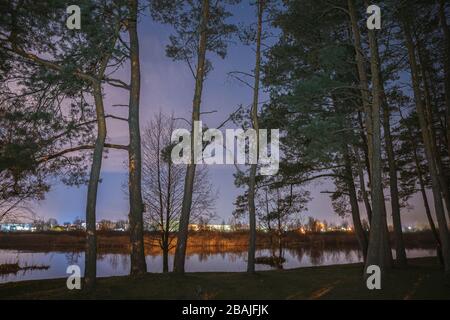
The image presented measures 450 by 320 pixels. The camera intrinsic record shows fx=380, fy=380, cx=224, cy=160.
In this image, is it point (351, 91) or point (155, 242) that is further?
point (155, 242)

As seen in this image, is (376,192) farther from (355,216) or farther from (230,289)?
(355,216)

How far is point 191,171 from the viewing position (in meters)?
13.4

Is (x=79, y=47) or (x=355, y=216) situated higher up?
(x=79, y=47)

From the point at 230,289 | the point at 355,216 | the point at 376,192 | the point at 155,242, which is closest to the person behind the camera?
the point at 230,289

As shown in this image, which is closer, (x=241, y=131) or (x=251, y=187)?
(x=251, y=187)

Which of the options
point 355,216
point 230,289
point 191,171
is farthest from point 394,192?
point 230,289

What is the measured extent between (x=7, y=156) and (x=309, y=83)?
957cm

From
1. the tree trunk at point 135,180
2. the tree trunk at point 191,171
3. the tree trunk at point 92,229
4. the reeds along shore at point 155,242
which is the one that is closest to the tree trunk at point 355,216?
the tree trunk at point 191,171

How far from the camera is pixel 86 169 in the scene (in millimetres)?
14469

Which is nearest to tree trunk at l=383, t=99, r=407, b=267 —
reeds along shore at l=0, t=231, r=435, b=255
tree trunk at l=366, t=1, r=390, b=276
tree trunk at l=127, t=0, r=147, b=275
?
tree trunk at l=366, t=1, r=390, b=276

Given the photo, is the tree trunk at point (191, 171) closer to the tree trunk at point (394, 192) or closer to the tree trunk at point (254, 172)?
the tree trunk at point (254, 172)

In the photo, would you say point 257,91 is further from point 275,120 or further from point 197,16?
point 197,16

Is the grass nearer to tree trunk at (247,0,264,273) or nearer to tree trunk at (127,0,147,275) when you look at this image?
tree trunk at (127,0,147,275)
